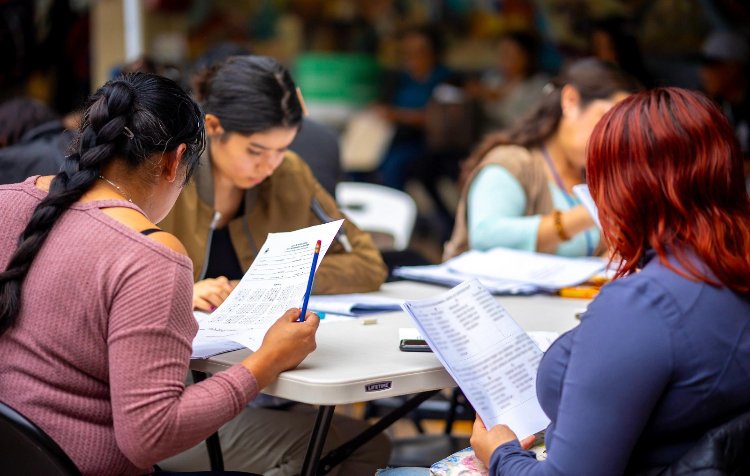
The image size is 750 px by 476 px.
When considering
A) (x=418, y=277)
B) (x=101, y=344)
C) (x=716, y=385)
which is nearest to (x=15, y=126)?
(x=418, y=277)

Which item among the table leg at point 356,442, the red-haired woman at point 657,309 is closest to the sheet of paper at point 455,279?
the table leg at point 356,442

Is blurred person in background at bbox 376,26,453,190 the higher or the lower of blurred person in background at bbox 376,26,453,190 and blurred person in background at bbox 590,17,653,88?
the lower

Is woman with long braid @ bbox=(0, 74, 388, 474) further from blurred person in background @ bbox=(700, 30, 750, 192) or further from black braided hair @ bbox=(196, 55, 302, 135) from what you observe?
blurred person in background @ bbox=(700, 30, 750, 192)

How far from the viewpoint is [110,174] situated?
184 centimetres

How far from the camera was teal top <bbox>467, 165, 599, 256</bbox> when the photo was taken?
10.6 feet

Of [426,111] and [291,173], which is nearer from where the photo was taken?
[291,173]

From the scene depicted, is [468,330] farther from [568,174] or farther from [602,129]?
[568,174]

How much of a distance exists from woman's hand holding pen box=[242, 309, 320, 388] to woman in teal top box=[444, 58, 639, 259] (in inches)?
55.9

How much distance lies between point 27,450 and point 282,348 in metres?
0.47

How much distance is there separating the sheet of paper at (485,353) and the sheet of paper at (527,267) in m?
0.81

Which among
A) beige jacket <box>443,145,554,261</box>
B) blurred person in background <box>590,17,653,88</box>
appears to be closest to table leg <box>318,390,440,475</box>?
beige jacket <box>443,145,554,261</box>

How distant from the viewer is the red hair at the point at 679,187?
1630 millimetres

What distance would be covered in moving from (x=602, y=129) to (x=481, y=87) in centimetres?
576

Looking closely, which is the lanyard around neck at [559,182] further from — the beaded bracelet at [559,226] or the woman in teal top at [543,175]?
the beaded bracelet at [559,226]
